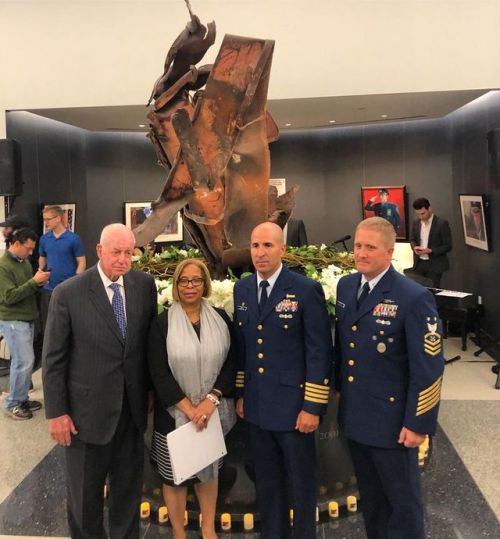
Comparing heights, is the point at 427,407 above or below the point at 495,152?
below

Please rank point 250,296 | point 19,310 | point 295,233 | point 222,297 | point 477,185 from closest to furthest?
1. point 250,296
2. point 222,297
3. point 19,310
4. point 477,185
5. point 295,233

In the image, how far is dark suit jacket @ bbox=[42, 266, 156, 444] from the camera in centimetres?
260

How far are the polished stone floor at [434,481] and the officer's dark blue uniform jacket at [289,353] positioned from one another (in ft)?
3.45

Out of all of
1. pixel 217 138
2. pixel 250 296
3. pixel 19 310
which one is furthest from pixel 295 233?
pixel 250 296

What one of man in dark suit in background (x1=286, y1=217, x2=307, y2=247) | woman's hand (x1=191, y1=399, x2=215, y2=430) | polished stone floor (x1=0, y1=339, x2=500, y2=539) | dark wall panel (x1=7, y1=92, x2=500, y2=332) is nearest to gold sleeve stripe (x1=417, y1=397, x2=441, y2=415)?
woman's hand (x1=191, y1=399, x2=215, y2=430)

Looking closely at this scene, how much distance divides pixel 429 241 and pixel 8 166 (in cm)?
526

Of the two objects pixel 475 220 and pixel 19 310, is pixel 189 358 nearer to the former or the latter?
pixel 19 310

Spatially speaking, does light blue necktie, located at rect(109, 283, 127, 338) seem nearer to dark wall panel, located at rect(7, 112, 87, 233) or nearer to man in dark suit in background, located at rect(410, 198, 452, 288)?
dark wall panel, located at rect(7, 112, 87, 233)

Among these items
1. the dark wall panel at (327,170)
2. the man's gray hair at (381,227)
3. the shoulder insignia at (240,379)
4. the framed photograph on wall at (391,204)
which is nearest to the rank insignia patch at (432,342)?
the man's gray hair at (381,227)

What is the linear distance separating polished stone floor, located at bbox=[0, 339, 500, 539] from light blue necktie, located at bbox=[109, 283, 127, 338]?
1.41 meters

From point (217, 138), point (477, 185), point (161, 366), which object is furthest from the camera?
point (477, 185)

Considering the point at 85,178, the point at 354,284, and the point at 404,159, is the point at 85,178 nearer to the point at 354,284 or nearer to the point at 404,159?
the point at 404,159

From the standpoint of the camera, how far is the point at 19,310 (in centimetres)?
516

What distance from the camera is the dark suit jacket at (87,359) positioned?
2604 mm
